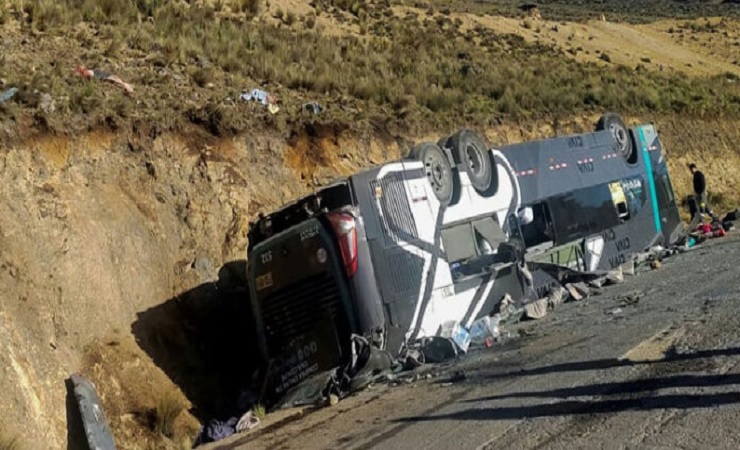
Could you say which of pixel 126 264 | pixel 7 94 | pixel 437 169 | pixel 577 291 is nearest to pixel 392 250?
pixel 437 169

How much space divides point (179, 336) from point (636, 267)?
28.8 feet

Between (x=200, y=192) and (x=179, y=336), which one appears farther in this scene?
(x=200, y=192)

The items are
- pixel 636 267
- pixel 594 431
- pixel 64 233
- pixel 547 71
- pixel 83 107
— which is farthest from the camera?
pixel 547 71

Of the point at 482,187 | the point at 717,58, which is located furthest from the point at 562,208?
the point at 717,58

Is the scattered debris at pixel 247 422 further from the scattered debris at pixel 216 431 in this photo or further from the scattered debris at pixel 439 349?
the scattered debris at pixel 439 349

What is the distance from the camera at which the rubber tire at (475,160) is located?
12.5 m

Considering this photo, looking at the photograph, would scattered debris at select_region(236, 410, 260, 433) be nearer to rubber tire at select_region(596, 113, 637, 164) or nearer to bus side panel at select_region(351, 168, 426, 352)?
bus side panel at select_region(351, 168, 426, 352)

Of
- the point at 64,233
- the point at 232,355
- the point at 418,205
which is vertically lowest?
the point at 232,355

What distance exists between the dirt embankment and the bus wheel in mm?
3721

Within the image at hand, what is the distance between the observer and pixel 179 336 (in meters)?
12.3

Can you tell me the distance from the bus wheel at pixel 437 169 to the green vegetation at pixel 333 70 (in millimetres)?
5228

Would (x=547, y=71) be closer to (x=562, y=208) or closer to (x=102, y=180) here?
(x=562, y=208)

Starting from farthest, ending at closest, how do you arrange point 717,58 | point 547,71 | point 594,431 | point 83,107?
1. point 717,58
2. point 547,71
3. point 83,107
4. point 594,431

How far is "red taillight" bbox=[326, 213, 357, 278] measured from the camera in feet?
33.0
